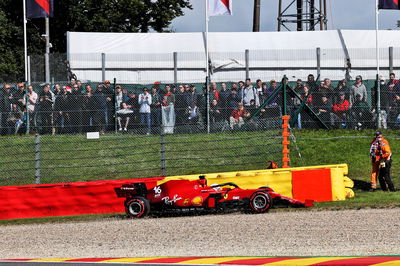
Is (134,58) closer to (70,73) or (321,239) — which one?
(70,73)

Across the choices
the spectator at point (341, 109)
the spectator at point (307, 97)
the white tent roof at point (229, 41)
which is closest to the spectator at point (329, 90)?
the spectator at point (341, 109)

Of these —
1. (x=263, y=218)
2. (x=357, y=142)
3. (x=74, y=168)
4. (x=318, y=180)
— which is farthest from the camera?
(x=357, y=142)

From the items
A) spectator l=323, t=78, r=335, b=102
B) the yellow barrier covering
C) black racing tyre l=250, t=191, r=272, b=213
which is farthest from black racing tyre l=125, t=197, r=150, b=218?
spectator l=323, t=78, r=335, b=102

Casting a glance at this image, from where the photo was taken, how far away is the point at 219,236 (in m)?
12.6

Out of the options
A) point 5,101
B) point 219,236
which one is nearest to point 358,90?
point 5,101

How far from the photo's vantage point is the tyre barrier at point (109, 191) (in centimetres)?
1666

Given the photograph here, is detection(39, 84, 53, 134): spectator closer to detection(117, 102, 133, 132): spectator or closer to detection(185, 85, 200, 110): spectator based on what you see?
detection(117, 102, 133, 132): spectator

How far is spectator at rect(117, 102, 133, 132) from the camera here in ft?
69.8

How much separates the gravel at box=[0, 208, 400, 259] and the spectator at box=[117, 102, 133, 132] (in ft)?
19.9

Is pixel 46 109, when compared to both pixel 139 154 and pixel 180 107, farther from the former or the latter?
pixel 180 107

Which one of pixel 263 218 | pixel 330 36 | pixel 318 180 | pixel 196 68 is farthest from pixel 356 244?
pixel 330 36

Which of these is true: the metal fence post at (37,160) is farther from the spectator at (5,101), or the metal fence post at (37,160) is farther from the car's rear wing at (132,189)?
the car's rear wing at (132,189)

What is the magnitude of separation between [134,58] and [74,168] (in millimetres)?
7242

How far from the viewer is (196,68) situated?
26.5 m
